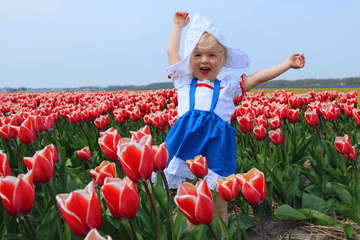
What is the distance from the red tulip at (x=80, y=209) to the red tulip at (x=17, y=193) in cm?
29

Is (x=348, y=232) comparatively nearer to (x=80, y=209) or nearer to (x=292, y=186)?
(x=292, y=186)

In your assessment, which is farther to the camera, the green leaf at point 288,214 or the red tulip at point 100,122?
the red tulip at point 100,122

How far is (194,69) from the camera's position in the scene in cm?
286

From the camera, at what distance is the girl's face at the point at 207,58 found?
8.88 feet

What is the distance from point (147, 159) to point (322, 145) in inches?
120

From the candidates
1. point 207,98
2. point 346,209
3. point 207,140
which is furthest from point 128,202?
point 346,209

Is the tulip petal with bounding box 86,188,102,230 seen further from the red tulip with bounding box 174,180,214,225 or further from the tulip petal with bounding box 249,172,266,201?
the tulip petal with bounding box 249,172,266,201

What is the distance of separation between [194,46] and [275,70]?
3.22ft

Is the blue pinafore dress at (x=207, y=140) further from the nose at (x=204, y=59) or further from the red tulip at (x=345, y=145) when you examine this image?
the red tulip at (x=345, y=145)

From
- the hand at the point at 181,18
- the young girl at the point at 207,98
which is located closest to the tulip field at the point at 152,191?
the young girl at the point at 207,98

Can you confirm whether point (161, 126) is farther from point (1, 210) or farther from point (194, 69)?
point (1, 210)

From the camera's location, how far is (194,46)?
8.77 ft

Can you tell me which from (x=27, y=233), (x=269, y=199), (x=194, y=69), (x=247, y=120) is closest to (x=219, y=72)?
(x=194, y=69)

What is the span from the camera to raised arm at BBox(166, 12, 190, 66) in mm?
3193
